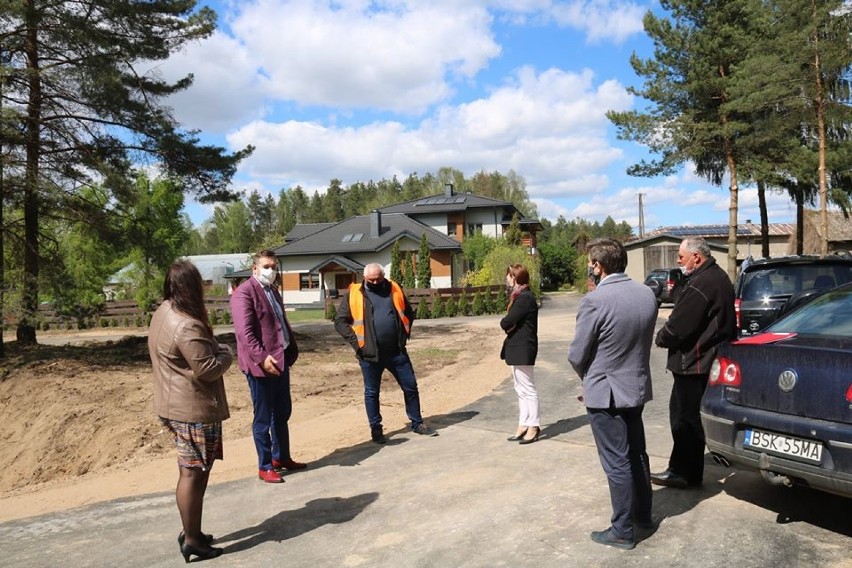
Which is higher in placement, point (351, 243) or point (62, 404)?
point (351, 243)

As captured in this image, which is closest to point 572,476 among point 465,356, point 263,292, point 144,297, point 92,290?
point 263,292

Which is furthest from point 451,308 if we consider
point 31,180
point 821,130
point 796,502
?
point 796,502

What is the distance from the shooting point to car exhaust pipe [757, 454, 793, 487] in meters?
3.93

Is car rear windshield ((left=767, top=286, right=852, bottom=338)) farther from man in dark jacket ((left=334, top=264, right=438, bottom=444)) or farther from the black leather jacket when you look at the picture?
man in dark jacket ((left=334, top=264, right=438, bottom=444))

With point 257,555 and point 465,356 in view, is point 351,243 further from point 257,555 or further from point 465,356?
point 257,555

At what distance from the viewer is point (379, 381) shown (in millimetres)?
6848

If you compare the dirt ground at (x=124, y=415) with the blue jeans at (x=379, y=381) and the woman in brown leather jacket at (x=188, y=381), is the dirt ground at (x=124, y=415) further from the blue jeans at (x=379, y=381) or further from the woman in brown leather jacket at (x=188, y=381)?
the woman in brown leather jacket at (x=188, y=381)

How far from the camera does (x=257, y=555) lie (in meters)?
4.13

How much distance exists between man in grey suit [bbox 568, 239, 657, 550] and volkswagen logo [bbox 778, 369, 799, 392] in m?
0.82

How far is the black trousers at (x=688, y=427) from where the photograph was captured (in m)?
4.80

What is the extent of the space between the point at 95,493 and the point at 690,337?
5350 millimetres

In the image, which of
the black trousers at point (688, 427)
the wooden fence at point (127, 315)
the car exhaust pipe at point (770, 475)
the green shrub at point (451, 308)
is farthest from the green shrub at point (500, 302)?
the car exhaust pipe at point (770, 475)

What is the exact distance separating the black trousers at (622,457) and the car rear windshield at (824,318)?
1497mm

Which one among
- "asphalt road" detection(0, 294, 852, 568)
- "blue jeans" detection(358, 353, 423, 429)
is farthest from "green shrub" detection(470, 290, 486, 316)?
"asphalt road" detection(0, 294, 852, 568)
